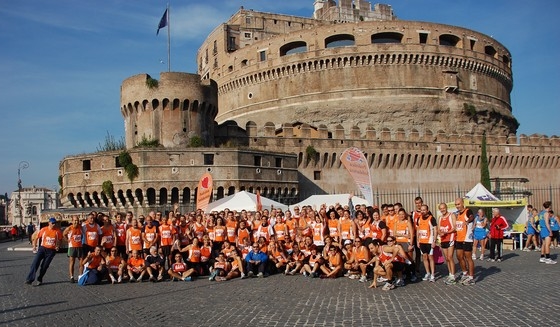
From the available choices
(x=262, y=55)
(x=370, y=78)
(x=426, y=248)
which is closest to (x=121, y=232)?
(x=426, y=248)

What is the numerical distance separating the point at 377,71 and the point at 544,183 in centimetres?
1690

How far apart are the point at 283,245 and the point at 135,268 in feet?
11.9

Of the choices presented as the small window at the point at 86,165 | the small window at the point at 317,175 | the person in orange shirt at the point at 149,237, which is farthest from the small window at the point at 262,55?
the person in orange shirt at the point at 149,237

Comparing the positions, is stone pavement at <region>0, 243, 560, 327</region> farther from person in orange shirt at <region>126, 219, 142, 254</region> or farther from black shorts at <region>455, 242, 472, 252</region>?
person in orange shirt at <region>126, 219, 142, 254</region>

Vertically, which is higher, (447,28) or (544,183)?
(447,28)

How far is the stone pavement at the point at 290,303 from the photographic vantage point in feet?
25.7

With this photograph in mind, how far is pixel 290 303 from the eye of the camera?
9156mm

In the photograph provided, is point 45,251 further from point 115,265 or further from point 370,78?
point 370,78

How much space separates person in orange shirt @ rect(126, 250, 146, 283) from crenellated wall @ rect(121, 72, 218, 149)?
17831mm

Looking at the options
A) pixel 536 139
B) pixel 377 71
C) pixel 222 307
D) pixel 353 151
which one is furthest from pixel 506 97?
pixel 222 307

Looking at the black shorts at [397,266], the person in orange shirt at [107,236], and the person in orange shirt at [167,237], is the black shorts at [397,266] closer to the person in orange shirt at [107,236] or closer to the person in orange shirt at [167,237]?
the person in orange shirt at [167,237]

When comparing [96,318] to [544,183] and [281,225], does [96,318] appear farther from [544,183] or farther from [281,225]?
[544,183]

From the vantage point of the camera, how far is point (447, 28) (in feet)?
165

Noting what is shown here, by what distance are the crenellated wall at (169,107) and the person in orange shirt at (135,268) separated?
17831 mm
